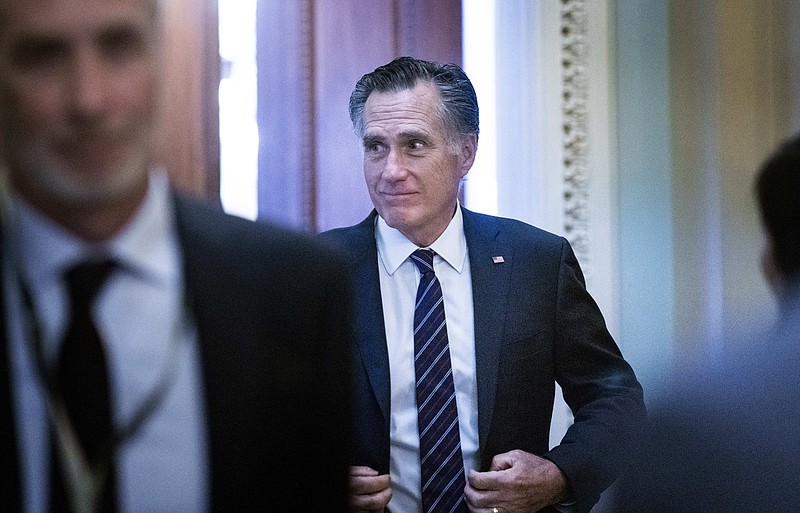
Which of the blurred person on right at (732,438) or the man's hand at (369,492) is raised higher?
the blurred person on right at (732,438)

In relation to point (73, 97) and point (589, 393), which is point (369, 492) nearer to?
point (589, 393)

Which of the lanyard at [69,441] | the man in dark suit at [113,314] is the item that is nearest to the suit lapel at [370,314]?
the man in dark suit at [113,314]

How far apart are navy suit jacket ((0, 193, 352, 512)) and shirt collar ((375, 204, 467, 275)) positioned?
0.66m

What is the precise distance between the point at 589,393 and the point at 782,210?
76 cm

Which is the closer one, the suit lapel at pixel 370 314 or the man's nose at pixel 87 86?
the man's nose at pixel 87 86

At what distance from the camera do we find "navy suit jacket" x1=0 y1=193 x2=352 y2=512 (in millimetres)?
1039

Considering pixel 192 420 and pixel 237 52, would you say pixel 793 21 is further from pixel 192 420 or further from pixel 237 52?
pixel 192 420

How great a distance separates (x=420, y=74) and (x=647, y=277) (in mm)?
1018

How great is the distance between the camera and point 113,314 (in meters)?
1.00

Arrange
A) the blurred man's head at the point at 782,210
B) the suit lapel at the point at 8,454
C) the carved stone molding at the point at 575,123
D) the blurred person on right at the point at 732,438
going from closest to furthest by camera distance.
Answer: the suit lapel at the point at 8,454
the blurred person on right at the point at 732,438
the blurred man's head at the point at 782,210
the carved stone molding at the point at 575,123

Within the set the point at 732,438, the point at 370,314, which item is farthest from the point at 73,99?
the point at 370,314

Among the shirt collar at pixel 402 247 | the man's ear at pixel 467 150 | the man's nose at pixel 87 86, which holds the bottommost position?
the shirt collar at pixel 402 247

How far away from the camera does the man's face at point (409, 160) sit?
1.80 metres

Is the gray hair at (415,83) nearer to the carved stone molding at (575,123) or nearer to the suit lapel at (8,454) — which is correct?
the carved stone molding at (575,123)
